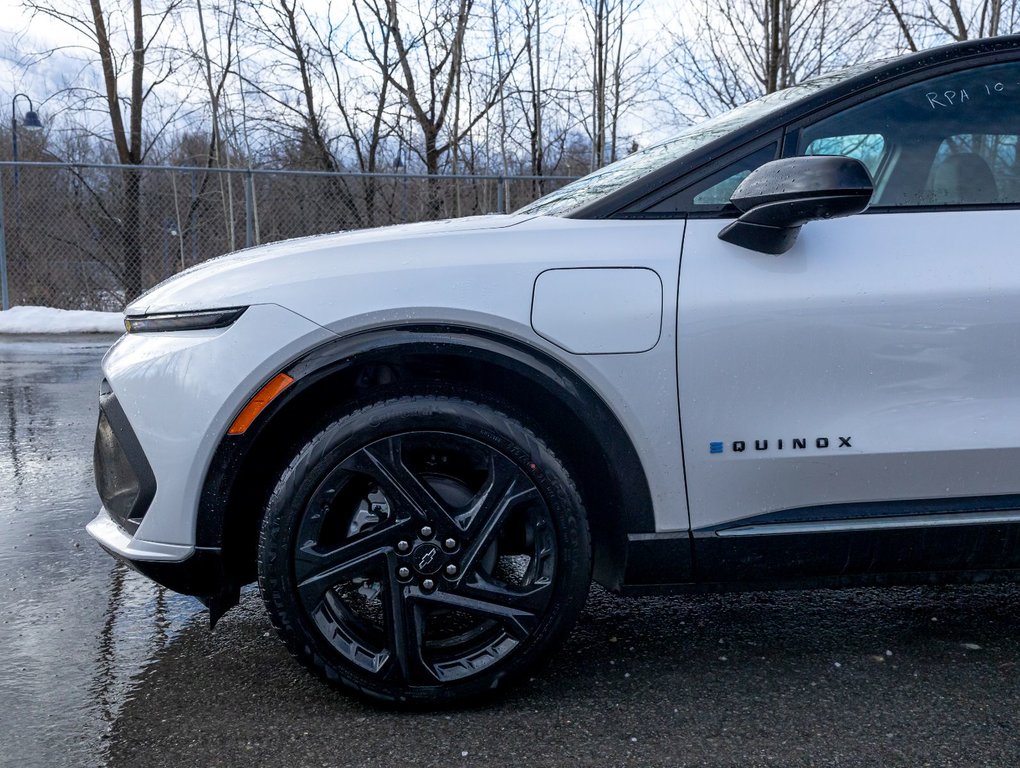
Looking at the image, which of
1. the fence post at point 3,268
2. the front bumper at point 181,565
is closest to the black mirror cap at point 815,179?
the front bumper at point 181,565

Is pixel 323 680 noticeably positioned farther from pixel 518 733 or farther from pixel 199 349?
pixel 199 349

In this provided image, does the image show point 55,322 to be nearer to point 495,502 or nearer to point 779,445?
point 495,502

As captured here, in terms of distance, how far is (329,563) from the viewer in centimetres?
210

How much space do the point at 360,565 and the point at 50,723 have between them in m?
0.85

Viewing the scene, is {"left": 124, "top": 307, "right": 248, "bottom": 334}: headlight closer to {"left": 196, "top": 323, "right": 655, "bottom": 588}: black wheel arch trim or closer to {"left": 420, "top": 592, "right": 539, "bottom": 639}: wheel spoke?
{"left": 196, "top": 323, "right": 655, "bottom": 588}: black wheel arch trim

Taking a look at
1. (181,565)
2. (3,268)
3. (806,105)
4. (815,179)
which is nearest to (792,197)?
(815,179)

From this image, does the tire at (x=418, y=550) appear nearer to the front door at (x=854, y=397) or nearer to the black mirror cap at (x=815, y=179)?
the front door at (x=854, y=397)

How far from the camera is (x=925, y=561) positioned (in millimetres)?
2203

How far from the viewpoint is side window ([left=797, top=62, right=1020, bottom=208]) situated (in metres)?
2.29

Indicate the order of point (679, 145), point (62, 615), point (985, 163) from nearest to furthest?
point (985, 163) → point (679, 145) → point (62, 615)

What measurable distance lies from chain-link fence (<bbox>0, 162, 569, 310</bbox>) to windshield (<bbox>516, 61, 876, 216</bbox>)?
8.87 m

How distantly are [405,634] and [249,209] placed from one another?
425 inches

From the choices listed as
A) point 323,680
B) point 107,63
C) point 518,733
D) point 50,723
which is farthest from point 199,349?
point 107,63

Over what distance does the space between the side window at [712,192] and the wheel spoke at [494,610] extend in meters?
1.04
